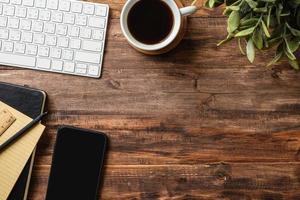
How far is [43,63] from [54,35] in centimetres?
6

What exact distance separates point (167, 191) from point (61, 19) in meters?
0.38

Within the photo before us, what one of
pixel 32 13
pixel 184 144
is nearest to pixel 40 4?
pixel 32 13

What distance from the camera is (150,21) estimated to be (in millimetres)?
859

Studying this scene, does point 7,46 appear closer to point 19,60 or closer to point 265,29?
point 19,60

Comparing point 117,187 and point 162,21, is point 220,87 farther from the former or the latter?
point 117,187

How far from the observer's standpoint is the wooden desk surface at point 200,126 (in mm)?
894

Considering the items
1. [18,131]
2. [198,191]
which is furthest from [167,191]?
[18,131]

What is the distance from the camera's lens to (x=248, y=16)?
0.70 metres

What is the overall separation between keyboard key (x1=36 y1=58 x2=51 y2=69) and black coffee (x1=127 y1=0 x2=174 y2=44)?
0.56ft

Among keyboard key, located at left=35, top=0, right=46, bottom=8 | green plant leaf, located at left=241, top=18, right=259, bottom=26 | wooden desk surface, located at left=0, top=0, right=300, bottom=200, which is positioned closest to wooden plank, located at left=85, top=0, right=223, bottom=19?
wooden desk surface, located at left=0, top=0, right=300, bottom=200

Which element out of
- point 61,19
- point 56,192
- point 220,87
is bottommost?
point 56,192

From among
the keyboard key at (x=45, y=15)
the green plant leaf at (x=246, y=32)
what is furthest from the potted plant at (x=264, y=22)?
the keyboard key at (x=45, y=15)

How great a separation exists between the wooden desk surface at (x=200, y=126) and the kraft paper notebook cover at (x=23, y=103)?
17mm

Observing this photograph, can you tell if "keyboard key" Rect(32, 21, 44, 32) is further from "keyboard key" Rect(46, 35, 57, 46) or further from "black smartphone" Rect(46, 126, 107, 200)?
"black smartphone" Rect(46, 126, 107, 200)
